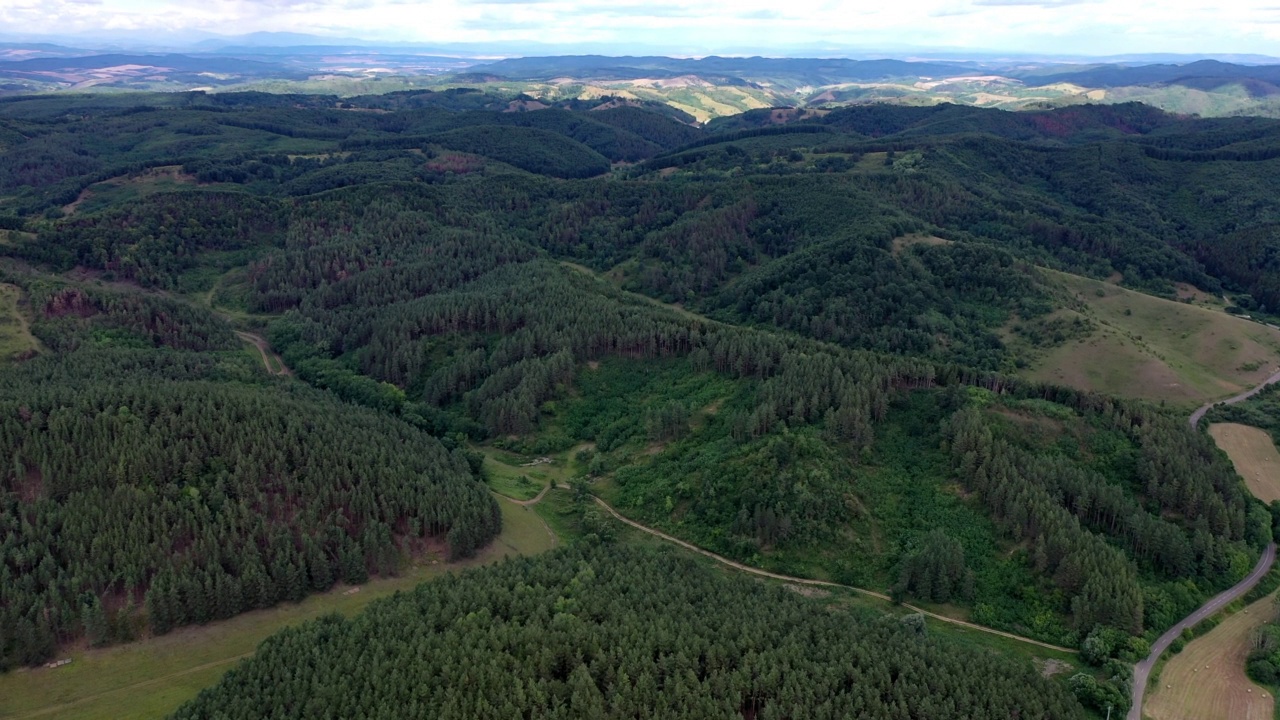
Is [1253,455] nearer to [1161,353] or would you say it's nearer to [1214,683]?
[1161,353]

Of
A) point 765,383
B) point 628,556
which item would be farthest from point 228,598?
point 765,383

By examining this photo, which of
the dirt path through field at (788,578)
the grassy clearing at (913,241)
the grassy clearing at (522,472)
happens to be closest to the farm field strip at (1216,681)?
the dirt path through field at (788,578)

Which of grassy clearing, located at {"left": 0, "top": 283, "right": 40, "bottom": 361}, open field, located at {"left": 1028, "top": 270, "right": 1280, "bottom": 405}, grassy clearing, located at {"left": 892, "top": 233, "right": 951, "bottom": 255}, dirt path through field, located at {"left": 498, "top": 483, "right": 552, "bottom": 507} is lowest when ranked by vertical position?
dirt path through field, located at {"left": 498, "top": 483, "right": 552, "bottom": 507}

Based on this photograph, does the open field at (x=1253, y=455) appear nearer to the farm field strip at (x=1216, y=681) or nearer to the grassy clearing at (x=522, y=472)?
the farm field strip at (x=1216, y=681)

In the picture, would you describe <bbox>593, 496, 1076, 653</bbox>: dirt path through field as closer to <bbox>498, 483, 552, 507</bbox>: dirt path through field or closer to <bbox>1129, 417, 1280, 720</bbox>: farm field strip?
<bbox>498, 483, 552, 507</bbox>: dirt path through field

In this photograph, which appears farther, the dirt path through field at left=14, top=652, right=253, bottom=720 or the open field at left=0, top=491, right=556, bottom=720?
the open field at left=0, top=491, right=556, bottom=720

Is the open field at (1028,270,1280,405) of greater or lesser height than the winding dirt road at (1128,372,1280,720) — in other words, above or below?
above

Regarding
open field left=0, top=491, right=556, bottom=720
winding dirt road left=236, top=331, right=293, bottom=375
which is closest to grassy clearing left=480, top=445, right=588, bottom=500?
open field left=0, top=491, right=556, bottom=720
